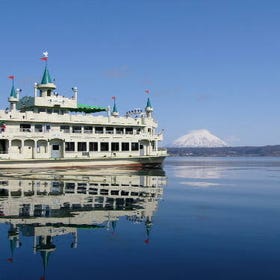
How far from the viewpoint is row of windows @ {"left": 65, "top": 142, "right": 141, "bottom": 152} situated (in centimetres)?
6178

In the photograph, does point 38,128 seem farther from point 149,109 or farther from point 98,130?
point 149,109

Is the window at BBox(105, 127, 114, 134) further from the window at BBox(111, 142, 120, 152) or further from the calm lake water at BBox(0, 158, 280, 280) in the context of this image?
the calm lake water at BBox(0, 158, 280, 280)

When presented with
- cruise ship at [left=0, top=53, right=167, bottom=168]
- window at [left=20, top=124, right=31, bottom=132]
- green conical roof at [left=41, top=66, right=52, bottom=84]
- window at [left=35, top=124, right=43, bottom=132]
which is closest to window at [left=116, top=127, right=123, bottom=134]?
cruise ship at [left=0, top=53, right=167, bottom=168]

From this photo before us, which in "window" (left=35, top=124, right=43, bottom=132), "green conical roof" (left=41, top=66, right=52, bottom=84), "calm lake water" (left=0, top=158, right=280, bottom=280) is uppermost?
"green conical roof" (left=41, top=66, right=52, bottom=84)

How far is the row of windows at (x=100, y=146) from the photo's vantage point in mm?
61781

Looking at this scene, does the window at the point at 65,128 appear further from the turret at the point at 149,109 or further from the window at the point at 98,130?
the turret at the point at 149,109

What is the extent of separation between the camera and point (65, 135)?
6072cm

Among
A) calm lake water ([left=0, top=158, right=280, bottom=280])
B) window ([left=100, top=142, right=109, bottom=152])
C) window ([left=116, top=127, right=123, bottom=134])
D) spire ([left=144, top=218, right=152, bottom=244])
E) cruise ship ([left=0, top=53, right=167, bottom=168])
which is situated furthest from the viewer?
window ([left=116, top=127, right=123, bottom=134])

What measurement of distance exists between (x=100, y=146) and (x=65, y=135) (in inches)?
253

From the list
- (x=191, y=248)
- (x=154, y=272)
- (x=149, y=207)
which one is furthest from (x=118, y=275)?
(x=149, y=207)

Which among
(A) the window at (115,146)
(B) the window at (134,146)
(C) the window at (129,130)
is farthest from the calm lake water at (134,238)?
(C) the window at (129,130)

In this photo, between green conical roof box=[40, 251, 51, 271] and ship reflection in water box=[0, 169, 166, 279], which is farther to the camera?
ship reflection in water box=[0, 169, 166, 279]

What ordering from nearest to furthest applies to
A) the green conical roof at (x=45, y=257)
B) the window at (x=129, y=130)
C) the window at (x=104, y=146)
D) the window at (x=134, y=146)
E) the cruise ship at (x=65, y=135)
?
the green conical roof at (x=45, y=257) → the cruise ship at (x=65, y=135) → the window at (x=104, y=146) → the window at (x=134, y=146) → the window at (x=129, y=130)

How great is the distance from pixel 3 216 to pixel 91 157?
42411mm
